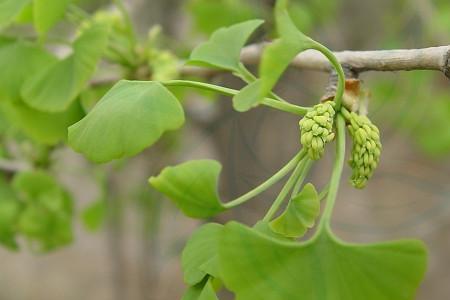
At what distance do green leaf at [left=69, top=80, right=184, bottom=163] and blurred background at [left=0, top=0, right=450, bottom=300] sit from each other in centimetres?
33

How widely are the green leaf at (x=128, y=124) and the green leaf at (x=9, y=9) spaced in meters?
0.18

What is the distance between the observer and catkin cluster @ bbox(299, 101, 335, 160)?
0.50m

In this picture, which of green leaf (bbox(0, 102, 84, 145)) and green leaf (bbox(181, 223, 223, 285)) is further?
green leaf (bbox(0, 102, 84, 145))

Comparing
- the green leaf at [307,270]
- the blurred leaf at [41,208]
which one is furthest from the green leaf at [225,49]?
the blurred leaf at [41,208]

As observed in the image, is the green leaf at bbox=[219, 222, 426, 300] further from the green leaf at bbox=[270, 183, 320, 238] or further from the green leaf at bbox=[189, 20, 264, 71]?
the green leaf at bbox=[189, 20, 264, 71]

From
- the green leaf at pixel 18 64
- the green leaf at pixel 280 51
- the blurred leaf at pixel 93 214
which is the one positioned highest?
the green leaf at pixel 280 51

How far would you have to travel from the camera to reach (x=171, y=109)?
51 cm

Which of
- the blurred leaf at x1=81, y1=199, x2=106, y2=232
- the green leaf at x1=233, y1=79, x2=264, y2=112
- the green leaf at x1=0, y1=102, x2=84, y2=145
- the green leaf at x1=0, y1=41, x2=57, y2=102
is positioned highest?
the green leaf at x1=233, y1=79, x2=264, y2=112

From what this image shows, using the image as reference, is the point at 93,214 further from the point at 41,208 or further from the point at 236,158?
the point at 236,158

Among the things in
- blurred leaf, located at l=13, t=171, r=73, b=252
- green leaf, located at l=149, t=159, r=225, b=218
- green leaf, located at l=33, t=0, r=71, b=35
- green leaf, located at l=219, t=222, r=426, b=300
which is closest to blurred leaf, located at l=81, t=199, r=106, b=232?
blurred leaf, located at l=13, t=171, r=73, b=252

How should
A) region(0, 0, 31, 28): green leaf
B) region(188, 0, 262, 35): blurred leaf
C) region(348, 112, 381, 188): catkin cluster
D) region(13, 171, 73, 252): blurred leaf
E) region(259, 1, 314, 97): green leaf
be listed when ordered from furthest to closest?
region(188, 0, 262, 35): blurred leaf → region(13, 171, 73, 252): blurred leaf → region(0, 0, 31, 28): green leaf → region(348, 112, 381, 188): catkin cluster → region(259, 1, 314, 97): green leaf

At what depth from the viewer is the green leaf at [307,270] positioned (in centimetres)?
43

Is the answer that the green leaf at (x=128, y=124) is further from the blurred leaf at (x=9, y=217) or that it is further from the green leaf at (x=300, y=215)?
the blurred leaf at (x=9, y=217)

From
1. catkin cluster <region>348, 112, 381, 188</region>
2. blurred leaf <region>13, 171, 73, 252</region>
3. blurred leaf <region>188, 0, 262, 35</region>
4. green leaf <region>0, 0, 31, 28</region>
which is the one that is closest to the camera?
catkin cluster <region>348, 112, 381, 188</region>
